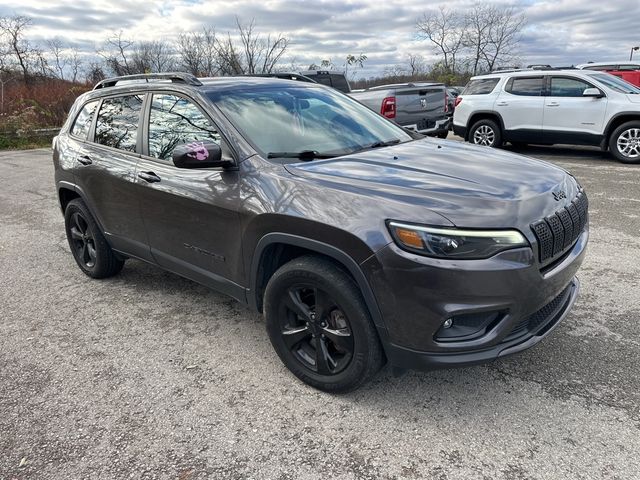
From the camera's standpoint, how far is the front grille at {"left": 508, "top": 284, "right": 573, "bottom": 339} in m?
2.45

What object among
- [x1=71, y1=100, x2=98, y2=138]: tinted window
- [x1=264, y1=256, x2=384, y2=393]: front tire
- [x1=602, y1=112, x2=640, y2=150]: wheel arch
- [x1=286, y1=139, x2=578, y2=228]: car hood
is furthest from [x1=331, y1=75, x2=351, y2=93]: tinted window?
[x1=264, y1=256, x2=384, y2=393]: front tire

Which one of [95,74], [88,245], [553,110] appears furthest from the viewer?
[95,74]

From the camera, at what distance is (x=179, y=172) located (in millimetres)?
3299

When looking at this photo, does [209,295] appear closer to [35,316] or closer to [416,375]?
[35,316]

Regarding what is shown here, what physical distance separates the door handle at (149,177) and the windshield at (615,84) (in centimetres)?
927

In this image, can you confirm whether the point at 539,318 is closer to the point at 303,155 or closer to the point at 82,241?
the point at 303,155

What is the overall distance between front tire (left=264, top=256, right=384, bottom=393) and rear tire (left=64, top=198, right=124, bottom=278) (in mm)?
2242

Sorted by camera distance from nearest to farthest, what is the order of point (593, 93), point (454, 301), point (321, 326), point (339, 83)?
A: 1. point (454, 301)
2. point (321, 326)
3. point (593, 93)
4. point (339, 83)

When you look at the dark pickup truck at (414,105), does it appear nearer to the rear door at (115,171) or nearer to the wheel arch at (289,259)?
the rear door at (115,171)

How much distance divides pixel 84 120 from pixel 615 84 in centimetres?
959

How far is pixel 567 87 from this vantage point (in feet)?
32.2

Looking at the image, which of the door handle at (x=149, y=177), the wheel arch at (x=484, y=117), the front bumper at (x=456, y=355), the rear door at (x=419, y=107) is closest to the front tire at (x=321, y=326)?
the front bumper at (x=456, y=355)

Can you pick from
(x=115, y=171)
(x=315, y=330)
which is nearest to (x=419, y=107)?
(x=115, y=171)

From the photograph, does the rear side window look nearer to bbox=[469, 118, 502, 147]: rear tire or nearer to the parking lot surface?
bbox=[469, 118, 502, 147]: rear tire
